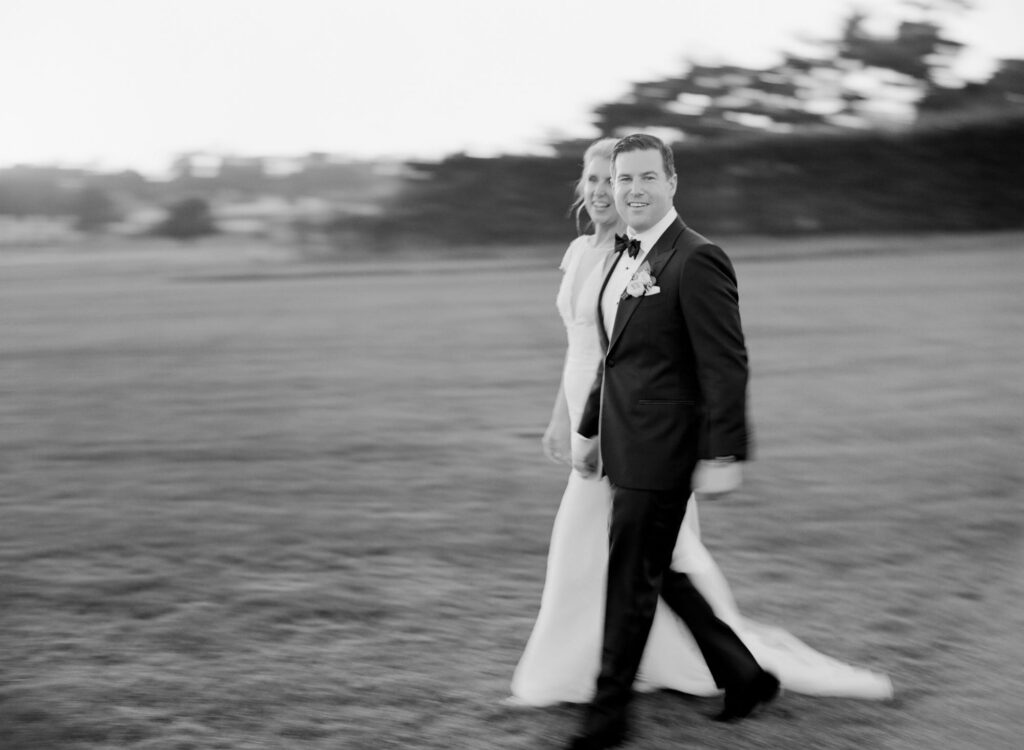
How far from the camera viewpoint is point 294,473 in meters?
7.37

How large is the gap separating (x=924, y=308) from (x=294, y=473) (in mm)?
10720

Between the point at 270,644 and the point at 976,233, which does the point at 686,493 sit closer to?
the point at 270,644

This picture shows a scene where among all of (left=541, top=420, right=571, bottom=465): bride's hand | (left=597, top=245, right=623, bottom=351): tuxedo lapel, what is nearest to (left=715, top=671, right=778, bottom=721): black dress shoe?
(left=541, top=420, right=571, bottom=465): bride's hand

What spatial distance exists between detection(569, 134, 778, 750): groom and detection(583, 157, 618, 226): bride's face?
225 mm

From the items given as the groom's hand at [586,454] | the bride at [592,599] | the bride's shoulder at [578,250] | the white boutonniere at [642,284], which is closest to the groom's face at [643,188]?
the white boutonniere at [642,284]

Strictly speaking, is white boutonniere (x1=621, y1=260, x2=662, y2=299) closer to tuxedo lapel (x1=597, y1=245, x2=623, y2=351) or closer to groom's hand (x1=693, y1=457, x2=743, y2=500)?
tuxedo lapel (x1=597, y1=245, x2=623, y2=351)

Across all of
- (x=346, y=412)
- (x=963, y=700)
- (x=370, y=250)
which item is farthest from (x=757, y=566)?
(x=370, y=250)

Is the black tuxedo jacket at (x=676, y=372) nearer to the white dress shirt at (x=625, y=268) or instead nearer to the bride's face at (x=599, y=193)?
the white dress shirt at (x=625, y=268)

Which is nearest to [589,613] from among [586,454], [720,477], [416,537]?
[586,454]

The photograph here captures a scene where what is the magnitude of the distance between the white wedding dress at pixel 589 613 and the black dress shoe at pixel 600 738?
329mm

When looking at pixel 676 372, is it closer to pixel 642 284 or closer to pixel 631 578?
pixel 642 284

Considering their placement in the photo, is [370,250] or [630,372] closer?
[630,372]

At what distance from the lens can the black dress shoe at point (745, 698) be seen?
3584mm

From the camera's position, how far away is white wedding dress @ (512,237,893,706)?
145 inches
